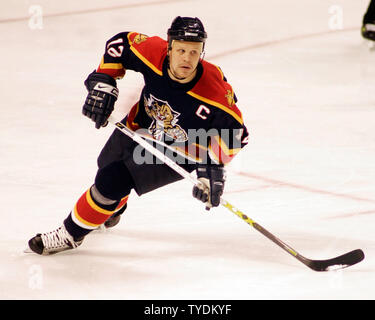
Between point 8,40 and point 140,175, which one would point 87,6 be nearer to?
point 8,40

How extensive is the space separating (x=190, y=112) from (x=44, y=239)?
2.57 feet

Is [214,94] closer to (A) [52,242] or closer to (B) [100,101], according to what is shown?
(B) [100,101]

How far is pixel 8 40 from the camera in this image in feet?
22.6

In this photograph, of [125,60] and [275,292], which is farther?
[125,60]

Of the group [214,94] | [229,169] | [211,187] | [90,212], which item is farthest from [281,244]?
[229,169]

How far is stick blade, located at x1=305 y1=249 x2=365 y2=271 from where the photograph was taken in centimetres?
320

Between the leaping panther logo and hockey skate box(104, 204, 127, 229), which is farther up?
the leaping panther logo

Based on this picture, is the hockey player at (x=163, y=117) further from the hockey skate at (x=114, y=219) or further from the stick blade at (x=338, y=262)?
the stick blade at (x=338, y=262)

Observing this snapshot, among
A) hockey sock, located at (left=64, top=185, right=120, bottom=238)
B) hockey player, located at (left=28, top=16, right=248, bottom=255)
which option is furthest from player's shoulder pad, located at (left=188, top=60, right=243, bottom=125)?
hockey sock, located at (left=64, top=185, right=120, bottom=238)

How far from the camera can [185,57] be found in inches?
119

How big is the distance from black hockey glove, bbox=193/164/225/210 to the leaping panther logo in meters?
0.22

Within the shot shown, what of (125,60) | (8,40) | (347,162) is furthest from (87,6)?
(125,60)

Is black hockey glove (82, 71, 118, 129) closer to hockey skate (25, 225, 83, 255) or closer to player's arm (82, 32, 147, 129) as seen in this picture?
player's arm (82, 32, 147, 129)

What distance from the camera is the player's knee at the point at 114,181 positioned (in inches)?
123
